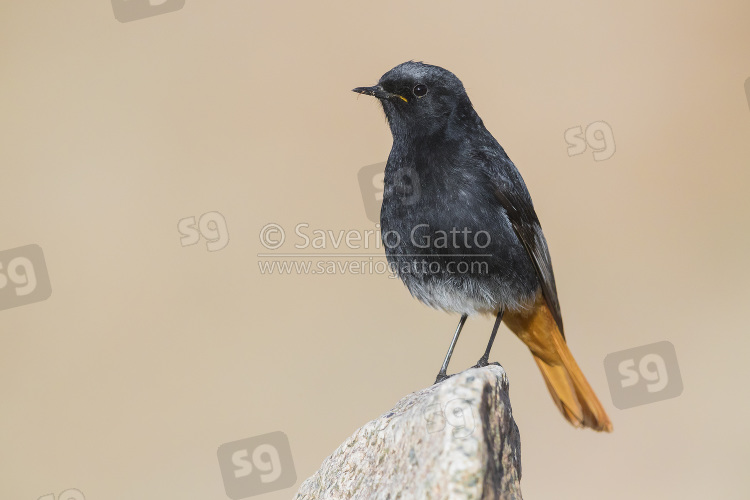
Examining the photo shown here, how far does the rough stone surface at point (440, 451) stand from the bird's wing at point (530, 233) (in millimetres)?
1199

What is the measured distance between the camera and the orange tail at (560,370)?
455cm

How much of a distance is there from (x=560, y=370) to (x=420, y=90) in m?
1.95

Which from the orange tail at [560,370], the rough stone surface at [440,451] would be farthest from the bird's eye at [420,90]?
the rough stone surface at [440,451]

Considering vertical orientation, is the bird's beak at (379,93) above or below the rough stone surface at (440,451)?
above

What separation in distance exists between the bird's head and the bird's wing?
56 centimetres

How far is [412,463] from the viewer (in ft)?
9.19

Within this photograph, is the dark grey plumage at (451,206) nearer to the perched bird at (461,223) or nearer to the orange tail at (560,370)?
the perched bird at (461,223)

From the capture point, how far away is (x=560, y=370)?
4672mm

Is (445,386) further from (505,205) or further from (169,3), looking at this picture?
(169,3)

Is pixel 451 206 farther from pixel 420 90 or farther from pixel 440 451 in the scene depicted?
pixel 440 451

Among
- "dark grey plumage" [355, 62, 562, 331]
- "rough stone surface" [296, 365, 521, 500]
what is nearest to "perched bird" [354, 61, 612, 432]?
"dark grey plumage" [355, 62, 562, 331]

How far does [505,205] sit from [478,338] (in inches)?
146

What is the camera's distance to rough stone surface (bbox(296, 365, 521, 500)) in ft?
8.46

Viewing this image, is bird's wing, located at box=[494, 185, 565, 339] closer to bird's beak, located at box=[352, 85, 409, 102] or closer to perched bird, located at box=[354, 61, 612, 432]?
perched bird, located at box=[354, 61, 612, 432]
